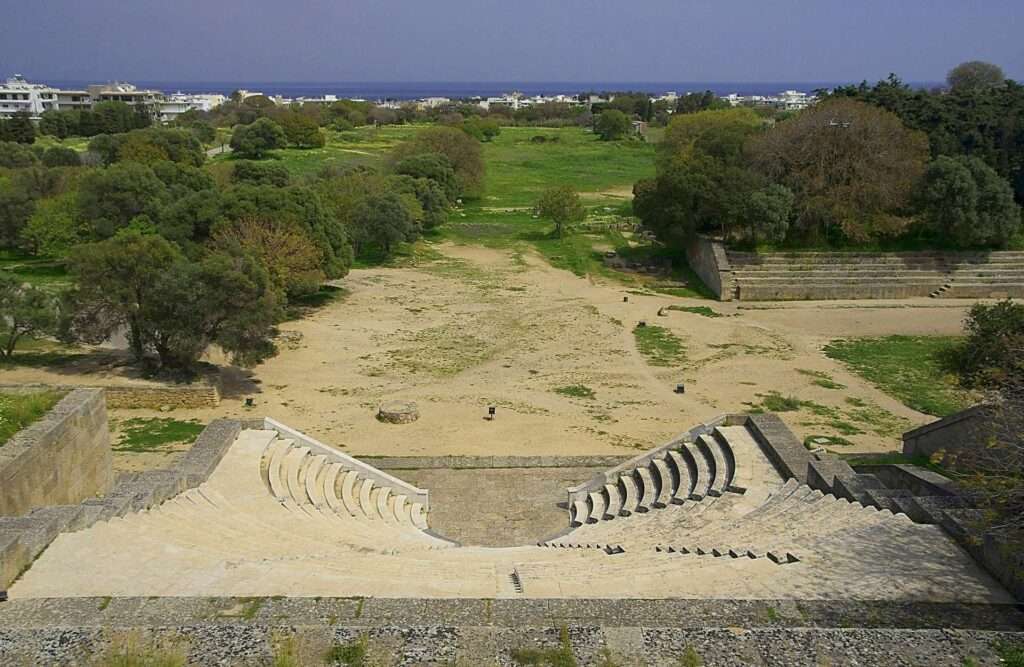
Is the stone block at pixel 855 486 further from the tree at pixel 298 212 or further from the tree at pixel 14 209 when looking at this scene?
the tree at pixel 14 209

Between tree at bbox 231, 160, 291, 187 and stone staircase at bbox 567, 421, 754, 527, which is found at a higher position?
tree at bbox 231, 160, 291, 187

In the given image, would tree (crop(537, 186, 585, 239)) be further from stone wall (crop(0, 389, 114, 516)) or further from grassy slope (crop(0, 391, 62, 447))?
grassy slope (crop(0, 391, 62, 447))

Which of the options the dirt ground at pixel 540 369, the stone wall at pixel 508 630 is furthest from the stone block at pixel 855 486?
the dirt ground at pixel 540 369

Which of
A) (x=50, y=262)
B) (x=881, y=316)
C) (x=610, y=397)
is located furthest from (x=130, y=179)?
(x=881, y=316)

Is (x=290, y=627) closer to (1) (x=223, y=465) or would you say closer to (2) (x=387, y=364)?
(1) (x=223, y=465)

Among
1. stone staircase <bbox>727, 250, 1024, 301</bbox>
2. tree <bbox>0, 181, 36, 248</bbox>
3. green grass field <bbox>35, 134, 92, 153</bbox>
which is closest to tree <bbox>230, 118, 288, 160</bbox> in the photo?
green grass field <bbox>35, 134, 92, 153</bbox>

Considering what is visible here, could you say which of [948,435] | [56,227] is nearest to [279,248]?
[56,227]

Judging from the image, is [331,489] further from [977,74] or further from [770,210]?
[977,74]
